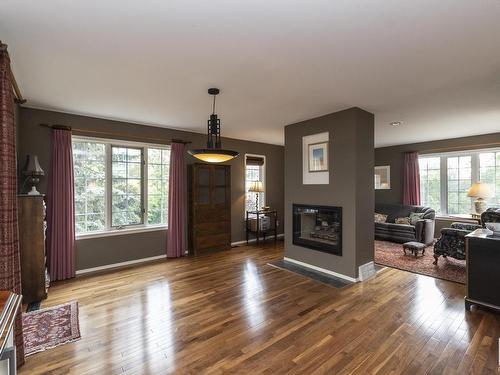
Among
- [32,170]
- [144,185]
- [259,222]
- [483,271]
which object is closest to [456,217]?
[483,271]

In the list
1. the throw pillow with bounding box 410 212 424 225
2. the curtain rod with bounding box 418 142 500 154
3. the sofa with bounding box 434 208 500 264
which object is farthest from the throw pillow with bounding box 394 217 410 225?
the curtain rod with bounding box 418 142 500 154

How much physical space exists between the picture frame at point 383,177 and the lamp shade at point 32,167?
7.64 metres

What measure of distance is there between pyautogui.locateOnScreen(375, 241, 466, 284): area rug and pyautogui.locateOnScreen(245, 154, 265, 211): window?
2886 mm

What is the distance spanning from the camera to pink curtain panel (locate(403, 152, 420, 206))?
6.58 meters

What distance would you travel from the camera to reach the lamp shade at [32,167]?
3.33 m

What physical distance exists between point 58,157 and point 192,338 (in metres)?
3.19

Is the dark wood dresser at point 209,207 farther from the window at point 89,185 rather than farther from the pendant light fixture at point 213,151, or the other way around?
the pendant light fixture at point 213,151

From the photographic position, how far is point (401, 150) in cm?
698

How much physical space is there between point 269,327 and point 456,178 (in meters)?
6.13

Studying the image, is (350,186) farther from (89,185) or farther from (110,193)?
(89,185)

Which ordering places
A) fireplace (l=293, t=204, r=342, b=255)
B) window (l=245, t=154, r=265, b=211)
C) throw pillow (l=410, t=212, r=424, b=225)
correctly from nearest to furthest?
1. fireplace (l=293, t=204, r=342, b=255)
2. throw pillow (l=410, t=212, r=424, b=225)
3. window (l=245, t=154, r=265, b=211)

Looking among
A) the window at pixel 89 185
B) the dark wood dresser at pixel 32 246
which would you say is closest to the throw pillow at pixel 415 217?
the window at pixel 89 185

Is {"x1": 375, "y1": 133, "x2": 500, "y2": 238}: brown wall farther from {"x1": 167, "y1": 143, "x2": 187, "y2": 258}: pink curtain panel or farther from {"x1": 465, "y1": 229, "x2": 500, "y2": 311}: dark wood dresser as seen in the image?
{"x1": 167, "y1": 143, "x2": 187, "y2": 258}: pink curtain panel

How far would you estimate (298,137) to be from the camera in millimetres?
4477
